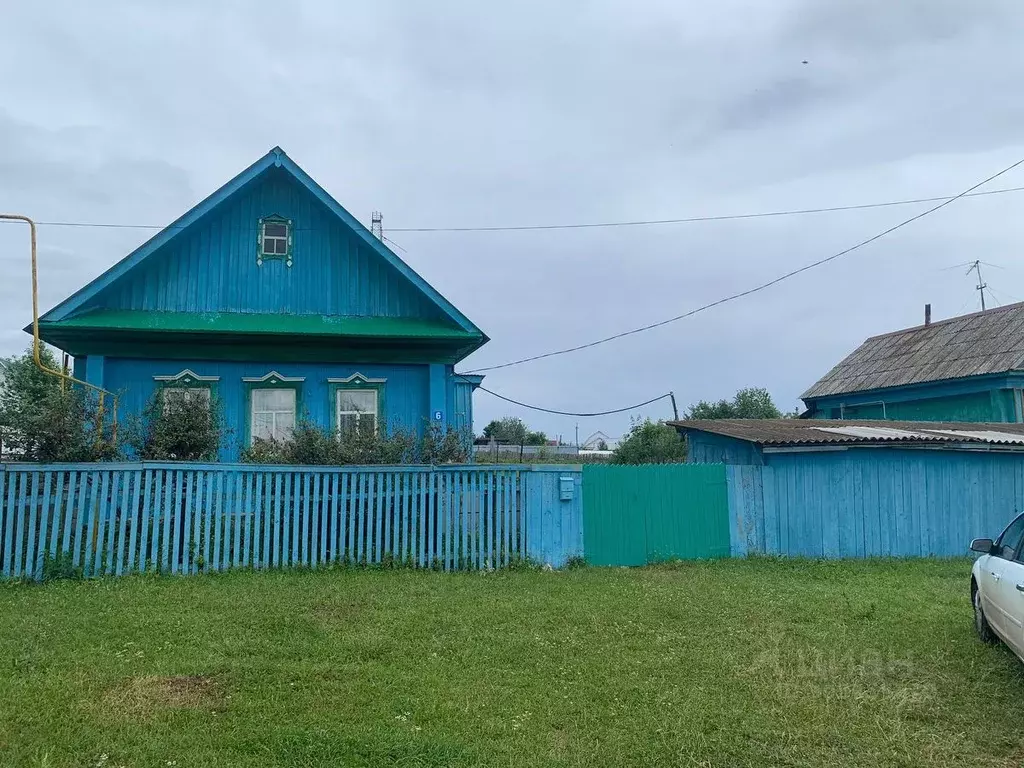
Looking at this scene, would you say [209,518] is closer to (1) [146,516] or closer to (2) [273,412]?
(1) [146,516]

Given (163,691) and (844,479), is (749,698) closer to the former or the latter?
(163,691)

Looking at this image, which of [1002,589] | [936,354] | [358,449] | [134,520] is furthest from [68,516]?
[936,354]

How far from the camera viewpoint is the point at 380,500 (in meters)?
10.4

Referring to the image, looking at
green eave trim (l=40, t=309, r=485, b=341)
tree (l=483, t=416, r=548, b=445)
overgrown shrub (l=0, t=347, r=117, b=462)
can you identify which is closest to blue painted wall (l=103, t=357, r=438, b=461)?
green eave trim (l=40, t=309, r=485, b=341)

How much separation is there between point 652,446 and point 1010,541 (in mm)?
→ 21683

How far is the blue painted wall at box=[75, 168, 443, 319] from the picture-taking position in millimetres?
13414

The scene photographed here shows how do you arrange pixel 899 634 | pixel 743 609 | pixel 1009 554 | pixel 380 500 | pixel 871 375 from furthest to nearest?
pixel 871 375
pixel 380 500
pixel 743 609
pixel 899 634
pixel 1009 554

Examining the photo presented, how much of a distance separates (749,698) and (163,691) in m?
4.05

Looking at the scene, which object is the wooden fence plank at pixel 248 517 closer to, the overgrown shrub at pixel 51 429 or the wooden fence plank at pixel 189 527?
the wooden fence plank at pixel 189 527

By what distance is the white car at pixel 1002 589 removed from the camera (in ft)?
18.6

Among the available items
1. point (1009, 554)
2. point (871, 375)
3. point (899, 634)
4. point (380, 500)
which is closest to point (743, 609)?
point (899, 634)

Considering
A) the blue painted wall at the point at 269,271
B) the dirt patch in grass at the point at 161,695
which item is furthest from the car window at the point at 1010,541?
the blue painted wall at the point at 269,271

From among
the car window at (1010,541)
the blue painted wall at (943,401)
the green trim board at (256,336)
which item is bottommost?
the car window at (1010,541)

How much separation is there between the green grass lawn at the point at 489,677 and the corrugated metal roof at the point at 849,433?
12.0 feet
